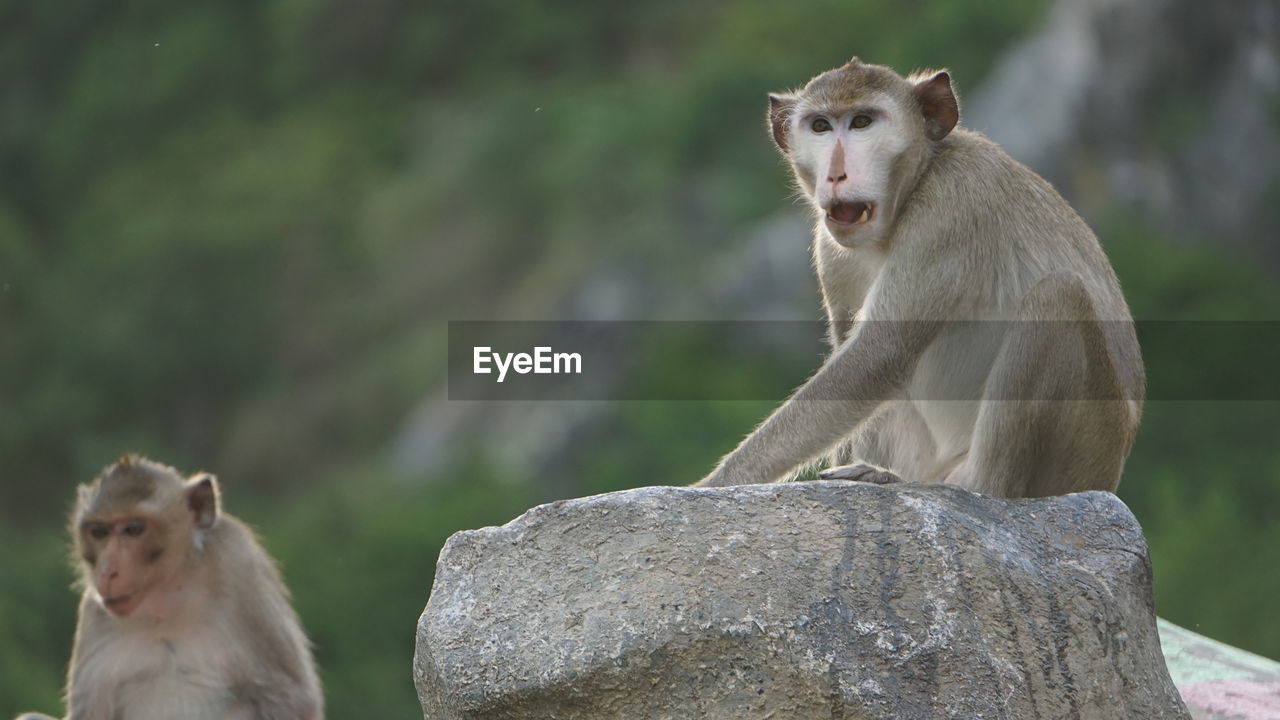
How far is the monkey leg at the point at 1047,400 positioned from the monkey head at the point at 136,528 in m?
3.11

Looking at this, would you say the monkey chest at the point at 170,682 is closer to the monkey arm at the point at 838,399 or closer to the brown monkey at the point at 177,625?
the brown monkey at the point at 177,625

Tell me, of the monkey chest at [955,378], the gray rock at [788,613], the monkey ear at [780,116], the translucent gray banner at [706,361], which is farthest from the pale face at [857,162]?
the translucent gray banner at [706,361]

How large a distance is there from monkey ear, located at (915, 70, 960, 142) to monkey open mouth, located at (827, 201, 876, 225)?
13.8 inches

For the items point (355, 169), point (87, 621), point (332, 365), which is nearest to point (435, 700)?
point (87, 621)

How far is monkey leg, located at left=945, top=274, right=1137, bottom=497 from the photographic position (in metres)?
5.02

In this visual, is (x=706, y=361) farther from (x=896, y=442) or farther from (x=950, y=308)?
(x=950, y=308)

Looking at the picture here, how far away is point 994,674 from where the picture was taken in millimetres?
4203

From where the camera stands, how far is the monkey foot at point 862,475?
5.03 metres

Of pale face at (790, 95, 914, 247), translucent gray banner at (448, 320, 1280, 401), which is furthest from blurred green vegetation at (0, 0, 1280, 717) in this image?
pale face at (790, 95, 914, 247)

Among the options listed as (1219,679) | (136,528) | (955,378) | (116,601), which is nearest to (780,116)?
(955,378)

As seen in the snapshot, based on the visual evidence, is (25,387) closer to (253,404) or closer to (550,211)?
(253,404)

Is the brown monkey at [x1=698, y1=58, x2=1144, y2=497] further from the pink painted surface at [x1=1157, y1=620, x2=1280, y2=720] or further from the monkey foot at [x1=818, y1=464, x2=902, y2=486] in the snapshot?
the pink painted surface at [x1=1157, y1=620, x2=1280, y2=720]

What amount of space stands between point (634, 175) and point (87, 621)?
67.7 feet

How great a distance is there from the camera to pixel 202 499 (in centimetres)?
680
